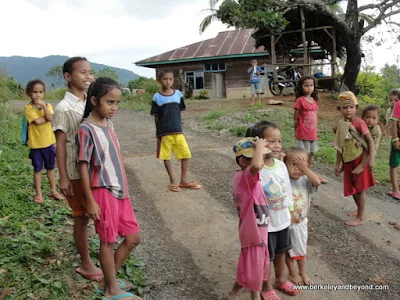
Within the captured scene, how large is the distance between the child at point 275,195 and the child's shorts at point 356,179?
170cm

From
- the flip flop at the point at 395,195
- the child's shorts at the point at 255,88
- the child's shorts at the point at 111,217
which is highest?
the child's shorts at the point at 255,88

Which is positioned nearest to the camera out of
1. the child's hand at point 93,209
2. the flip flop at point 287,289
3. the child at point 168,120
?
the child's hand at point 93,209

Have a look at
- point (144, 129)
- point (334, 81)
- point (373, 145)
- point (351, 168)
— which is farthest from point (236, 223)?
point (334, 81)

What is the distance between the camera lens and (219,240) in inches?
144

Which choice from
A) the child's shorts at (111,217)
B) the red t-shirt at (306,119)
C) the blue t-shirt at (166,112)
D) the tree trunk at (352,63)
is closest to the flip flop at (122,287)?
the child's shorts at (111,217)

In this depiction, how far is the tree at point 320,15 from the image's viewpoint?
10.9 metres

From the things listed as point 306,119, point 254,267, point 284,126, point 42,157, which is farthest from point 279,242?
point 284,126

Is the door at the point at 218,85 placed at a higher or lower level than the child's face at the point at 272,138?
higher

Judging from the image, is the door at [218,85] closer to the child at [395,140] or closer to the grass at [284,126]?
the grass at [284,126]

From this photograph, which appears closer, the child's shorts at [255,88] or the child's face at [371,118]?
the child's face at [371,118]

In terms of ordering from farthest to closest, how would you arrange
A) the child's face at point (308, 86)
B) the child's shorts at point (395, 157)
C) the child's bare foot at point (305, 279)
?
the child's shorts at point (395, 157), the child's face at point (308, 86), the child's bare foot at point (305, 279)

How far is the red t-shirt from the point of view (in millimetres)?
4910

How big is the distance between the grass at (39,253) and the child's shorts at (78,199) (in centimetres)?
54

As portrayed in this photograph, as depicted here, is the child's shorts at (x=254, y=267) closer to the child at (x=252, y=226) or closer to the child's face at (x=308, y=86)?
the child at (x=252, y=226)
